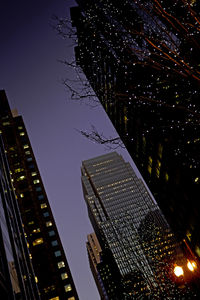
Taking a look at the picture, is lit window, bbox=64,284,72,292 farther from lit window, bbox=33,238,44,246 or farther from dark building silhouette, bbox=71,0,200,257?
dark building silhouette, bbox=71,0,200,257

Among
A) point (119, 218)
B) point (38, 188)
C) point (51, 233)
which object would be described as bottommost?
point (51, 233)

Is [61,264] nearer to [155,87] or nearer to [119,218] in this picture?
[155,87]

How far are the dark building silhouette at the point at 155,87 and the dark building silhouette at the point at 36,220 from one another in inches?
1150

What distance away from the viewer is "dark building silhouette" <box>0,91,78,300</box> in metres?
51.6

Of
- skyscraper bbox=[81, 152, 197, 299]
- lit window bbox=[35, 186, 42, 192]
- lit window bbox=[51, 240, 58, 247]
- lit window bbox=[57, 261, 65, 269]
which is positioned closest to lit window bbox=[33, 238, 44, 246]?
lit window bbox=[51, 240, 58, 247]

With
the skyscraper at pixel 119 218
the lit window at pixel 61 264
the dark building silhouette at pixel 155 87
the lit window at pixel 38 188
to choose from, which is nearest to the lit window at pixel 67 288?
the lit window at pixel 61 264

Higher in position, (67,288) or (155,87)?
(155,87)

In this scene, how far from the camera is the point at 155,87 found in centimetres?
2106

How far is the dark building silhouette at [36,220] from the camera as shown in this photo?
51562mm

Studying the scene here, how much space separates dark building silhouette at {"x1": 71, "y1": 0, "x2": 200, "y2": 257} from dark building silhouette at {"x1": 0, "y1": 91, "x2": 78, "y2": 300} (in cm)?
2922

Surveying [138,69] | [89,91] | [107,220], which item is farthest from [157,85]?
[107,220]

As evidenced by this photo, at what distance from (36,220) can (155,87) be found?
48133mm

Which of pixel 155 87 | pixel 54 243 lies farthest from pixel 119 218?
pixel 155 87

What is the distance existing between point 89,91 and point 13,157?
64205mm
